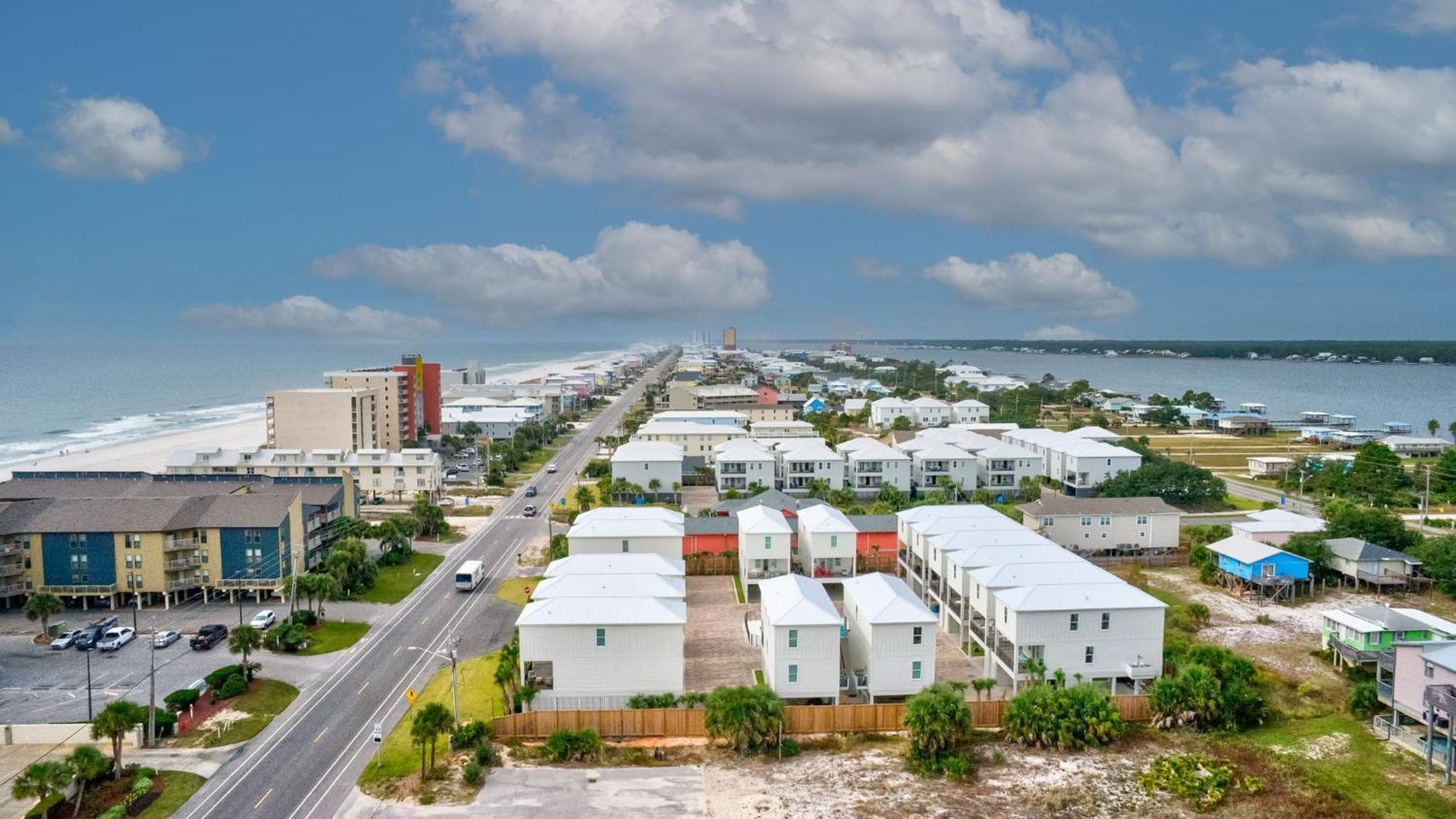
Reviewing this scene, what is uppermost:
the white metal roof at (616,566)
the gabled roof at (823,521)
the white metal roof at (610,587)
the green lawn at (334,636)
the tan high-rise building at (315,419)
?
the tan high-rise building at (315,419)

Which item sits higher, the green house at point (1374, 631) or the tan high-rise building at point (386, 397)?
the tan high-rise building at point (386, 397)

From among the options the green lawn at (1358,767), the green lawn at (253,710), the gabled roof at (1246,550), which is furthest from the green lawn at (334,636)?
the gabled roof at (1246,550)

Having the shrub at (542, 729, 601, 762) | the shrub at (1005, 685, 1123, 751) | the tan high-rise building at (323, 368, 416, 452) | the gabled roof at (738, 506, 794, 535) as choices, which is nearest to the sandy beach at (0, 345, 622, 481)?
the tan high-rise building at (323, 368, 416, 452)

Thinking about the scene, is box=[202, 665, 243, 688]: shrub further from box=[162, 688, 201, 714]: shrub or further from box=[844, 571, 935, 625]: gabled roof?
box=[844, 571, 935, 625]: gabled roof

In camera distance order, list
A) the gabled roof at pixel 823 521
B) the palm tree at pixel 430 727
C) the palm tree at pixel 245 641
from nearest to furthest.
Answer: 1. the palm tree at pixel 430 727
2. the palm tree at pixel 245 641
3. the gabled roof at pixel 823 521

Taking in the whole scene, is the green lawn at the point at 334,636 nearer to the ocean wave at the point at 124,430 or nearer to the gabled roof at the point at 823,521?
the gabled roof at the point at 823,521

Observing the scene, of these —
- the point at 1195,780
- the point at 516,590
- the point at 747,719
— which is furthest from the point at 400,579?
the point at 1195,780

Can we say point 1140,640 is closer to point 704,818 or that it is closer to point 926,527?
point 926,527

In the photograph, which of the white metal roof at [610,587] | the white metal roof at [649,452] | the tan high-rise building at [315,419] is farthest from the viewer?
the tan high-rise building at [315,419]
